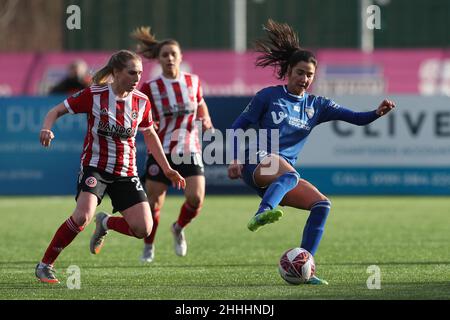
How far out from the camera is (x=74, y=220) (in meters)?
7.74

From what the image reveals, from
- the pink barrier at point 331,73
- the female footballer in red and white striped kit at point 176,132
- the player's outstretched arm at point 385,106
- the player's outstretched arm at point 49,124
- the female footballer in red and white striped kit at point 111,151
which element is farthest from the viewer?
the pink barrier at point 331,73

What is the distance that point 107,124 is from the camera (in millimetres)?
7879

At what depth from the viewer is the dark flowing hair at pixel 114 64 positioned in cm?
781

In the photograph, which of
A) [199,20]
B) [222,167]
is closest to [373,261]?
[222,167]

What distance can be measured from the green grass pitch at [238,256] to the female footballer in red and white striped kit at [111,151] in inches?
15.3

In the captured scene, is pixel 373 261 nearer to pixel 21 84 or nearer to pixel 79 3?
pixel 21 84

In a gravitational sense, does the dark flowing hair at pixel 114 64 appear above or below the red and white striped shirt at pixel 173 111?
above

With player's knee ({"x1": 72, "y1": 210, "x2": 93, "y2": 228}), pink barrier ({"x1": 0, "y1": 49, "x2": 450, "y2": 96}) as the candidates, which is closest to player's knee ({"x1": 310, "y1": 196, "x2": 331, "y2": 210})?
player's knee ({"x1": 72, "y1": 210, "x2": 93, "y2": 228})

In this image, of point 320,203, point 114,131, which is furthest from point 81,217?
point 320,203

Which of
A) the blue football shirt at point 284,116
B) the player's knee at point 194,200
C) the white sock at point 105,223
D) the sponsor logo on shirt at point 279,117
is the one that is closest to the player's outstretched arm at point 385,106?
the blue football shirt at point 284,116

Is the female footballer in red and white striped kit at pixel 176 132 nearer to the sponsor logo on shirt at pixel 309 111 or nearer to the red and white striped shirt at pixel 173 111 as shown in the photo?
the red and white striped shirt at pixel 173 111

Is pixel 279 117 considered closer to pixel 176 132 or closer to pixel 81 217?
pixel 81 217

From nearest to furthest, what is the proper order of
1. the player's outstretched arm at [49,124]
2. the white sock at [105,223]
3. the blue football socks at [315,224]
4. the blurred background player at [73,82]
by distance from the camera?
1. the player's outstretched arm at [49,124]
2. the blue football socks at [315,224]
3. the white sock at [105,223]
4. the blurred background player at [73,82]

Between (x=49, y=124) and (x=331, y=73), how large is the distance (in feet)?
45.5
